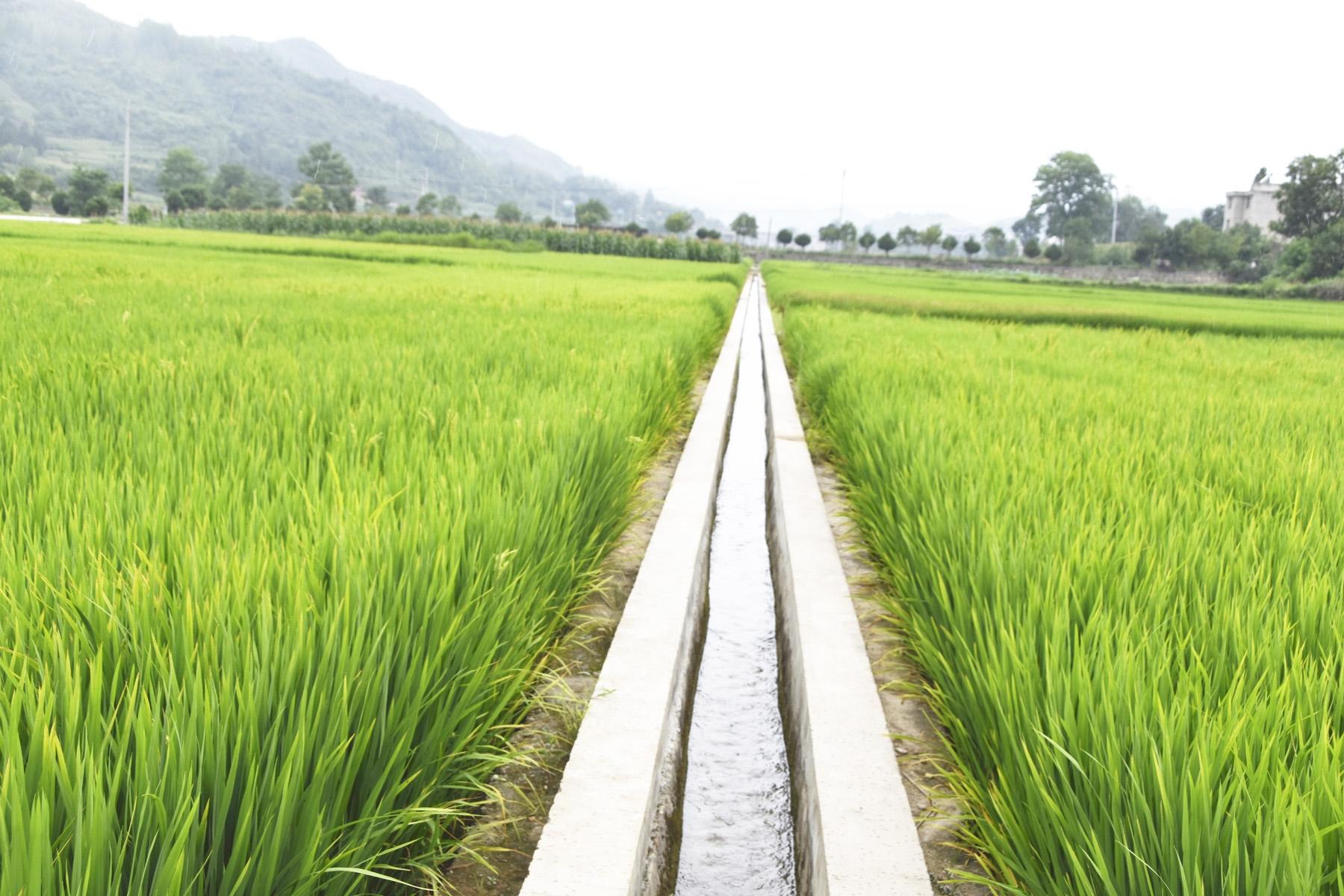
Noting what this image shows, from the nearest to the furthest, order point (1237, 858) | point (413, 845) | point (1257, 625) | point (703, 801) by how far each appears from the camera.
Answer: point (1237, 858)
point (413, 845)
point (1257, 625)
point (703, 801)

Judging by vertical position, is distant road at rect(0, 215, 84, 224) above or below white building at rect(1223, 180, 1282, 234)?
below

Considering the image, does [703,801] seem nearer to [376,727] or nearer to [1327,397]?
[376,727]

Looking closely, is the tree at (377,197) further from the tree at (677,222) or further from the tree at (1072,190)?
the tree at (1072,190)

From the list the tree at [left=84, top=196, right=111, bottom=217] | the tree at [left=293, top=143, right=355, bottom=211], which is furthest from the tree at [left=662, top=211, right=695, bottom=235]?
the tree at [left=84, top=196, right=111, bottom=217]

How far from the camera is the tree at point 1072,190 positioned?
349 feet

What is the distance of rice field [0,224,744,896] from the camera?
81 cm

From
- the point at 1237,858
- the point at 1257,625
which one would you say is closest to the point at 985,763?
the point at 1257,625

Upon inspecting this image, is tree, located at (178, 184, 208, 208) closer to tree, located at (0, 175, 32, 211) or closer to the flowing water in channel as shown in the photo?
tree, located at (0, 175, 32, 211)

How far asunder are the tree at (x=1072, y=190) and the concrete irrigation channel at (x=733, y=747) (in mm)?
115261

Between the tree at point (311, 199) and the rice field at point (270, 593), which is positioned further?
the tree at point (311, 199)

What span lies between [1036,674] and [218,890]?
112 cm

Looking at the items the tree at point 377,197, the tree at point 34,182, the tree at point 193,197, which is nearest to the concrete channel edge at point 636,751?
the tree at point 193,197

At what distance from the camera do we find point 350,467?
1.94 meters

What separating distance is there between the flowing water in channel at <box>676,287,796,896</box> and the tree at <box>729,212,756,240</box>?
9775 cm
